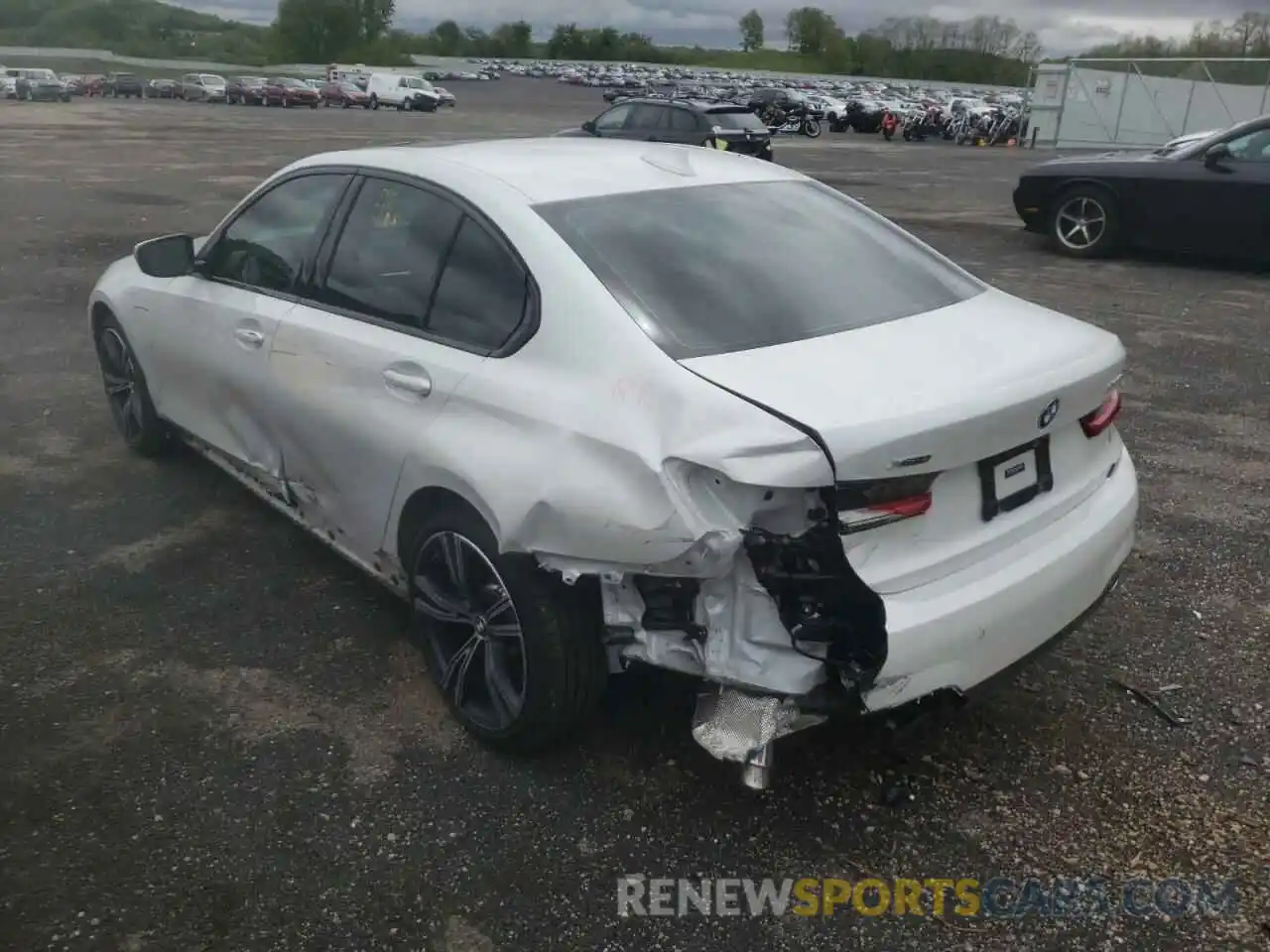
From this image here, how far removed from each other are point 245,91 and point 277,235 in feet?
172

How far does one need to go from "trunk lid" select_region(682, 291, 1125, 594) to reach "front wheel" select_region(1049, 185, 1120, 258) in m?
8.63

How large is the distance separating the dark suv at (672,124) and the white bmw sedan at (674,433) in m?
16.6

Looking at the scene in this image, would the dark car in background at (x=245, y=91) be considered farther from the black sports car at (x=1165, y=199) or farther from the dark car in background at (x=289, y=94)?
the black sports car at (x=1165, y=199)

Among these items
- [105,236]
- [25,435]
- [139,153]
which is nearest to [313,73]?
[139,153]

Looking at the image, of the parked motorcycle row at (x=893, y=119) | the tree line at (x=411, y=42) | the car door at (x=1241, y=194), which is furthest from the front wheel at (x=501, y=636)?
the tree line at (x=411, y=42)

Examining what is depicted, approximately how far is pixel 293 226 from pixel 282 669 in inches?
62.6


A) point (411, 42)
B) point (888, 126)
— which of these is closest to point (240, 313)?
point (888, 126)

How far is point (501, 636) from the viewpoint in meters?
2.98

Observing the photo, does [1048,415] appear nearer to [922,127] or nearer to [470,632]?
[470,632]

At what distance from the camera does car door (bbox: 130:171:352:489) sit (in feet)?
12.6

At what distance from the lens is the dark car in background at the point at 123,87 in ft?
178

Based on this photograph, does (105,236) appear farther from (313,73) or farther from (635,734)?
(313,73)

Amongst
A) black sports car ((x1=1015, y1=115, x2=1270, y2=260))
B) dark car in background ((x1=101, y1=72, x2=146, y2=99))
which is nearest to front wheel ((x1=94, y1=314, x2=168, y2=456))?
black sports car ((x1=1015, y1=115, x2=1270, y2=260))

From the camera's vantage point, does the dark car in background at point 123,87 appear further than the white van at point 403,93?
Yes
